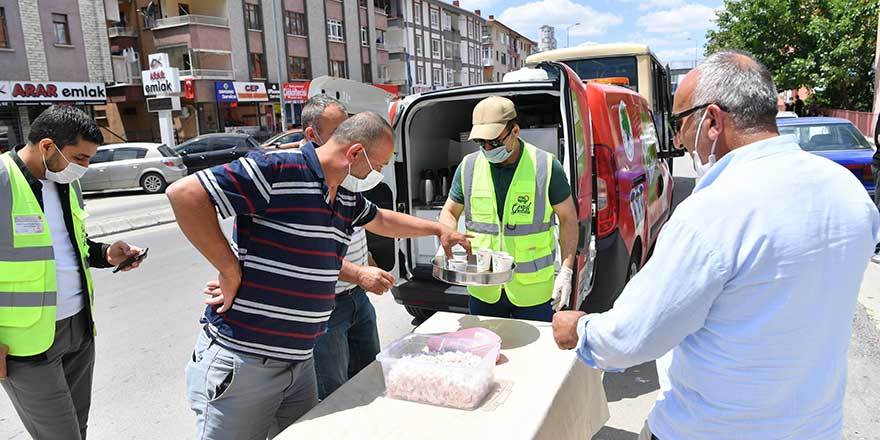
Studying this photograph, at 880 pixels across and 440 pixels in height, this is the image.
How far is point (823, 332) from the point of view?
137 centimetres

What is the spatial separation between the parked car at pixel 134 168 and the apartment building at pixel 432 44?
26.7 metres

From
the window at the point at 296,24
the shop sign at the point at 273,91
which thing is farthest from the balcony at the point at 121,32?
the window at the point at 296,24

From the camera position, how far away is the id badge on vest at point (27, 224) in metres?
2.24

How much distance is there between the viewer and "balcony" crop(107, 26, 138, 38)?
100.0 ft

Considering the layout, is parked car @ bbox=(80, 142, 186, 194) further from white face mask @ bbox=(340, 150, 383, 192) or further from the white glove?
white face mask @ bbox=(340, 150, 383, 192)

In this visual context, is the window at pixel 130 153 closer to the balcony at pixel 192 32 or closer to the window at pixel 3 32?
the window at pixel 3 32

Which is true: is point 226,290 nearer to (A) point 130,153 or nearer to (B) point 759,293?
(B) point 759,293

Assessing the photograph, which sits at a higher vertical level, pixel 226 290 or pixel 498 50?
pixel 498 50

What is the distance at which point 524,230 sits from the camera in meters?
3.06

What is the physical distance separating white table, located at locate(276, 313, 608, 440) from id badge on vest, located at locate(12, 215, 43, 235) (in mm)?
1369

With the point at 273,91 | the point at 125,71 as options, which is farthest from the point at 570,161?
the point at 273,91

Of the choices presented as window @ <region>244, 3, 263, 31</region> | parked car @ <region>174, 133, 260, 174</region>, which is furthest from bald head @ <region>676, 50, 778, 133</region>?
window @ <region>244, 3, 263, 31</region>

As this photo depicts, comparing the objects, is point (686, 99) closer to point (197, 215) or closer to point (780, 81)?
point (197, 215)

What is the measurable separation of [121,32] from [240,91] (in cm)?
717
